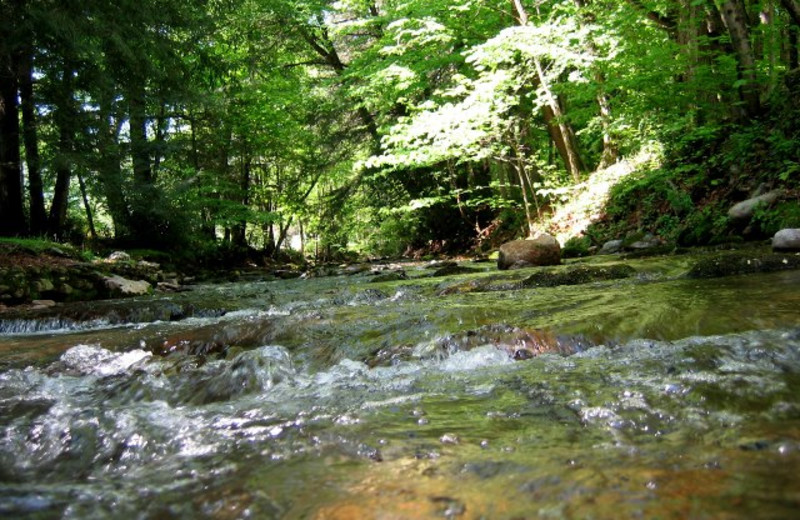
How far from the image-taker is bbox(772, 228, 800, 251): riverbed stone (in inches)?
225

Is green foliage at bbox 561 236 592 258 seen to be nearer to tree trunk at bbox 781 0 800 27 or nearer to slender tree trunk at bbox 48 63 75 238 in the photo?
tree trunk at bbox 781 0 800 27

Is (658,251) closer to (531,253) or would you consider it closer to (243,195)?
(531,253)

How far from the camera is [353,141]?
18.5m

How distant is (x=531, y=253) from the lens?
29.1 feet

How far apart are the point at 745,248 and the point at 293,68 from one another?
57.4ft

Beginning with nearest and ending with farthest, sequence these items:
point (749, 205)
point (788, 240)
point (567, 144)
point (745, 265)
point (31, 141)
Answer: point (745, 265), point (788, 240), point (749, 205), point (31, 141), point (567, 144)

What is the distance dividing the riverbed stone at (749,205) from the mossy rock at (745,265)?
221cm

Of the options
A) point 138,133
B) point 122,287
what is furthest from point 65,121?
point 138,133

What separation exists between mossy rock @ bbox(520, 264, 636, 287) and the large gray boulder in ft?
8.16

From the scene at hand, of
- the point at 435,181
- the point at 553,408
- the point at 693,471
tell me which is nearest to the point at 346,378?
the point at 553,408

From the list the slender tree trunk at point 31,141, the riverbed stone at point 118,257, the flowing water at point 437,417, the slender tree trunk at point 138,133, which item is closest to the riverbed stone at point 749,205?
the flowing water at point 437,417

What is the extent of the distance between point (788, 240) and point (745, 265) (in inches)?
41.1

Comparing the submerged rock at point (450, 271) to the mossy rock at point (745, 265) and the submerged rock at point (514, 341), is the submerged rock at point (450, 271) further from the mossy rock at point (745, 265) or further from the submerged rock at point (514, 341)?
the submerged rock at point (514, 341)

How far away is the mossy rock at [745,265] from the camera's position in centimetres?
506
